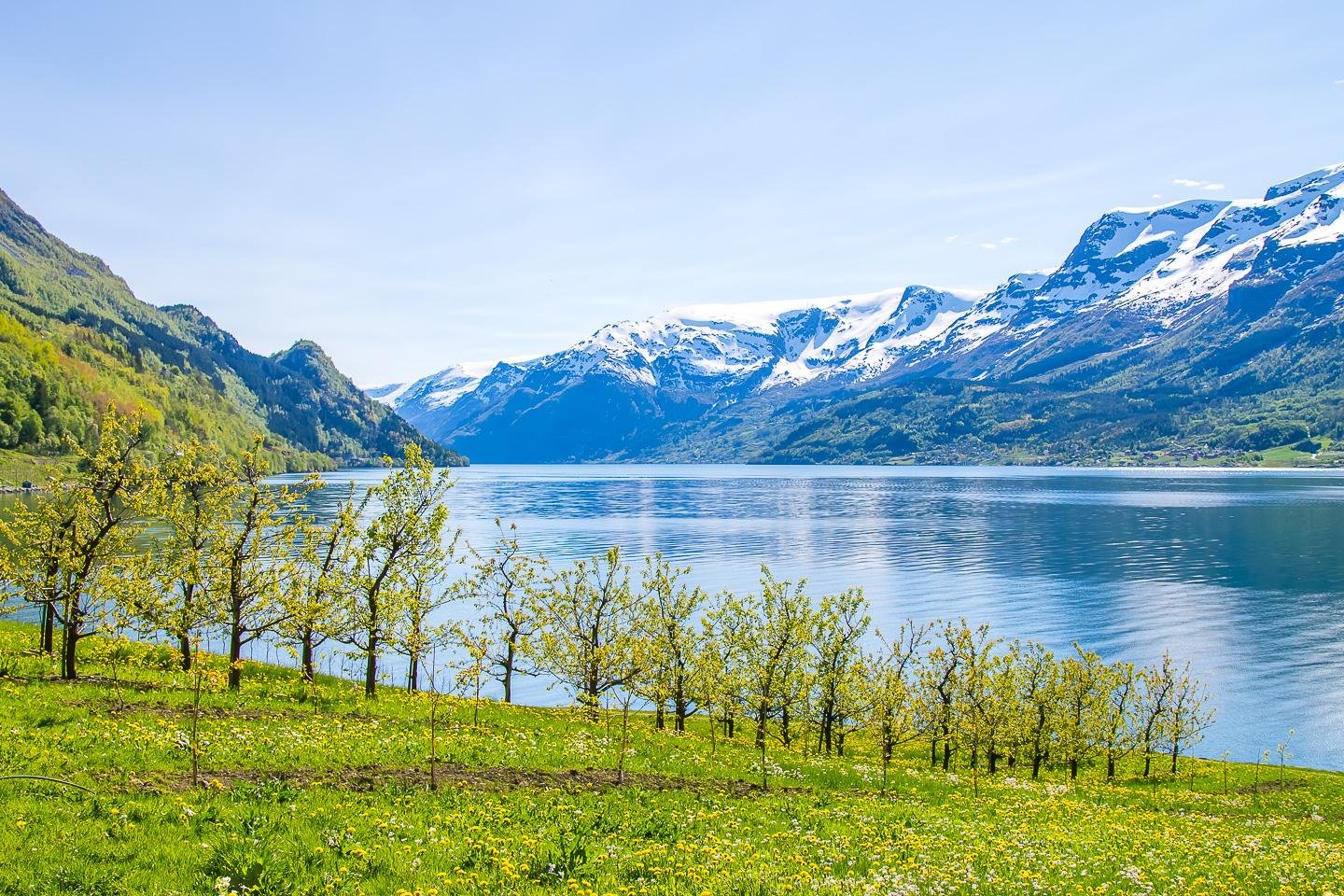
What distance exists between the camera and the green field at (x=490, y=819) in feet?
51.1

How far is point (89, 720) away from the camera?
26578mm

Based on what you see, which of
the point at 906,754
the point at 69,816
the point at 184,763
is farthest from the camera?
the point at 906,754

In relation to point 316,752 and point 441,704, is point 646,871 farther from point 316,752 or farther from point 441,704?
point 441,704

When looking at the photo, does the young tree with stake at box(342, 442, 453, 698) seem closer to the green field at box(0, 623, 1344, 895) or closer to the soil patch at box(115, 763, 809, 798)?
the green field at box(0, 623, 1344, 895)

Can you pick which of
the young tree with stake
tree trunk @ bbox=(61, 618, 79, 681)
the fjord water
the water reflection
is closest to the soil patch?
tree trunk @ bbox=(61, 618, 79, 681)

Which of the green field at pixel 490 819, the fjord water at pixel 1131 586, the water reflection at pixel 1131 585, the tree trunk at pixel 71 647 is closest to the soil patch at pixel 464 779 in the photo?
the green field at pixel 490 819

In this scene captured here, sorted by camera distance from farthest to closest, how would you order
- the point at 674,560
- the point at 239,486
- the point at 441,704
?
the point at 674,560, the point at 239,486, the point at 441,704

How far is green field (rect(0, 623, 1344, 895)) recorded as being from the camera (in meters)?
15.6

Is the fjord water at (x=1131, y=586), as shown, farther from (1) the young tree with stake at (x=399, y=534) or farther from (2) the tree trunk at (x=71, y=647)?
(2) the tree trunk at (x=71, y=647)

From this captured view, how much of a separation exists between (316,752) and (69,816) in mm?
9377

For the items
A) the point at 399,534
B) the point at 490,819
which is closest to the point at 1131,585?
the point at 399,534

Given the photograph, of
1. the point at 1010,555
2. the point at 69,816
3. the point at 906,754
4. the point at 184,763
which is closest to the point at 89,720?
the point at 184,763

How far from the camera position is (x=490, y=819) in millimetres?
20062

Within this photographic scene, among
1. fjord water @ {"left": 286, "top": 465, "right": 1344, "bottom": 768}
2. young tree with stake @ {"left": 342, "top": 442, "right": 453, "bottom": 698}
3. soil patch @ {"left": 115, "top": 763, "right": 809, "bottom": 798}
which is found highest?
young tree with stake @ {"left": 342, "top": 442, "right": 453, "bottom": 698}
